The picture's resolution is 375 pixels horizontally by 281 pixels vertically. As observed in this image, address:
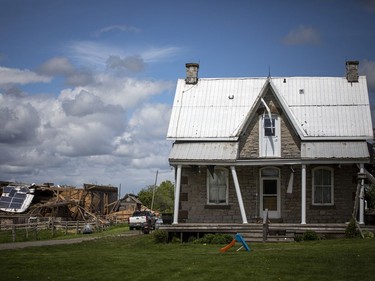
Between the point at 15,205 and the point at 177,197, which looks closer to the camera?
the point at 177,197

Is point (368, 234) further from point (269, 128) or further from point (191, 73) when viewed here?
point (191, 73)

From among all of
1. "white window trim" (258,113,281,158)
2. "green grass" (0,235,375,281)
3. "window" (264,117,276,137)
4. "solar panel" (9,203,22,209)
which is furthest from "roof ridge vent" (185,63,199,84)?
"solar panel" (9,203,22,209)

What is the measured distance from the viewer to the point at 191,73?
36.1m

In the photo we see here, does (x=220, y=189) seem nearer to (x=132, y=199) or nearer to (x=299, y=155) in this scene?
(x=299, y=155)

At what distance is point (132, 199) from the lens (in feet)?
259

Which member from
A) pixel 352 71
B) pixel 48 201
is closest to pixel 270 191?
pixel 352 71

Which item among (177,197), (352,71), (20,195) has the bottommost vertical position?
(177,197)

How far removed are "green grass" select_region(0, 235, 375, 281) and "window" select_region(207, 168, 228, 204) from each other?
949 cm

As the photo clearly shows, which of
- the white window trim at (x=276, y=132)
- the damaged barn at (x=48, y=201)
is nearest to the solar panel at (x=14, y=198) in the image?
the damaged barn at (x=48, y=201)

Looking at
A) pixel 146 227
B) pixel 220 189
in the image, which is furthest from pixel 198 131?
pixel 146 227

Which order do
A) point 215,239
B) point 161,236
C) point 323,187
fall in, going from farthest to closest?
point 323,187
point 161,236
point 215,239

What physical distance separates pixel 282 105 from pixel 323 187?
14.9 ft

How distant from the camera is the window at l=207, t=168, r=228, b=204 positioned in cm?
3250

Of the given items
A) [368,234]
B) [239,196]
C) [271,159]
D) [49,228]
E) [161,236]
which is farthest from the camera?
[49,228]
